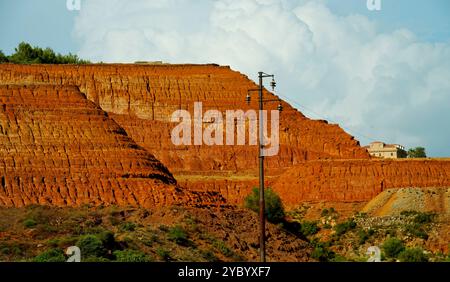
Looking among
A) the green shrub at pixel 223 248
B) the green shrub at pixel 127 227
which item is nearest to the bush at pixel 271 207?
the green shrub at pixel 223 248

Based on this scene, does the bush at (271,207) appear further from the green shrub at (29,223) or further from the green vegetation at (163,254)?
the green vegetation at (163,254)

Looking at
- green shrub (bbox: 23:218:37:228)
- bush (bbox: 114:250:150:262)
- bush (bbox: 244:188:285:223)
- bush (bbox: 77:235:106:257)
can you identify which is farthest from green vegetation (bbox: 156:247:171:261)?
bush (bbox: 244:188:285:223)

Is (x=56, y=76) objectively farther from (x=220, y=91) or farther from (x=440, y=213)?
(x=440, y=213)

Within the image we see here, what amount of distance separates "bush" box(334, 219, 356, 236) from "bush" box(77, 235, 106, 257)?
1471 inches

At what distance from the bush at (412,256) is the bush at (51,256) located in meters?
24.5

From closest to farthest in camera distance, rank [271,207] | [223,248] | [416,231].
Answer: [223,248], [271,207], [416,231]

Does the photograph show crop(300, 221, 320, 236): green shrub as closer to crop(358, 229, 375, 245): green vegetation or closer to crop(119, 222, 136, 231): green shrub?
crop(358, 229, 375, 245): green vegetation

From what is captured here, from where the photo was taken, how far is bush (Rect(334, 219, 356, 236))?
341 ft

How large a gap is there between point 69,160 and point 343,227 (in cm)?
2425

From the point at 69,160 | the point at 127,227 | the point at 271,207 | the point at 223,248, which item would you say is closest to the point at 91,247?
the point at 127,227

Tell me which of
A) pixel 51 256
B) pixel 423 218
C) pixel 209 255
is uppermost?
pixel 423 218

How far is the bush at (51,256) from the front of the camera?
6378 cm

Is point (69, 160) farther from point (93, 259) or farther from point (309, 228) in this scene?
point (93, 259)

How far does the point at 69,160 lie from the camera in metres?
89.9
